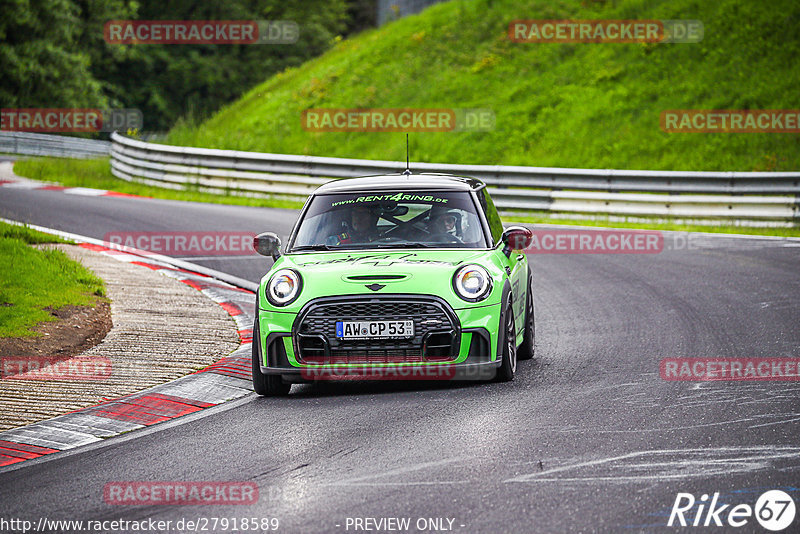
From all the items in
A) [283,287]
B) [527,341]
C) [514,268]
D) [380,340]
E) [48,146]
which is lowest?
[527,341]

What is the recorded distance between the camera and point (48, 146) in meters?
42.8

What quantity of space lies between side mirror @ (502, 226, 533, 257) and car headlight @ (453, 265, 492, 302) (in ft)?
2.75

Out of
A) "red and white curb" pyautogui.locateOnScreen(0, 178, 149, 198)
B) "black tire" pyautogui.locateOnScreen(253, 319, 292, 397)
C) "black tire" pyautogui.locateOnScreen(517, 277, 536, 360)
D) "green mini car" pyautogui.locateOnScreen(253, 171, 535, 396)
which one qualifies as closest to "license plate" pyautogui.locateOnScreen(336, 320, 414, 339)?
"green mini car" pyautogui.locateOnScreen(253, 171, 535, 396)

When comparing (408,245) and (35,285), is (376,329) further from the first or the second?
(35,285)

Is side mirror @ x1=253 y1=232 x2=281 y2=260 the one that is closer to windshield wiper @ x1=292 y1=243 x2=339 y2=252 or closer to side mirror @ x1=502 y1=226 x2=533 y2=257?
windshield wiper @ x1=292 y1=243 x2=339 y2=252

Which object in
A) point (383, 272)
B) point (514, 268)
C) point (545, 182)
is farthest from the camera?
point (545, 182)

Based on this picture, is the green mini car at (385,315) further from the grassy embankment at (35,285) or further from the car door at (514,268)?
the grassy embankment at (35,285)

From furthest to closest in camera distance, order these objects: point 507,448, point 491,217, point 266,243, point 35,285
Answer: point 35,285, point 491,217, point 266,243, point 507,448

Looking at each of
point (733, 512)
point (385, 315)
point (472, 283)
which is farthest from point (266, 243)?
point (733, 512)

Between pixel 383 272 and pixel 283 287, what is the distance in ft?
2.43

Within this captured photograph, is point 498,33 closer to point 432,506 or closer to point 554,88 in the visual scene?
point 554,88

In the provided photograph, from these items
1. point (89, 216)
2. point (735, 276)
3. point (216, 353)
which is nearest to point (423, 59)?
point (89, 216)

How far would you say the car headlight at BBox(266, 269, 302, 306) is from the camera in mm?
7918

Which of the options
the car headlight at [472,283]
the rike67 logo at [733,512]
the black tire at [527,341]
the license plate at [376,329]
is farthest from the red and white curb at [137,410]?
the rike67 logo at [733,512]
